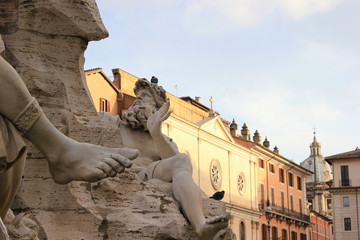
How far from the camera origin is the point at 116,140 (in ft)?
21.2

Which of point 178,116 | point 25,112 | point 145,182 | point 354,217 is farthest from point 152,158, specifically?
point 354,217

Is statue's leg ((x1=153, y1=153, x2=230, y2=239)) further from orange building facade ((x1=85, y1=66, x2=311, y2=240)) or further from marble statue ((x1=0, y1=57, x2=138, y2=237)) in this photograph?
orange building facade ((x1=85, y1=66, x2=311, y2=240))

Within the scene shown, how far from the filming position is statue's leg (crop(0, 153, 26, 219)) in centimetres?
391

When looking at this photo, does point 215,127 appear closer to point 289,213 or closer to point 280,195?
point 280,195

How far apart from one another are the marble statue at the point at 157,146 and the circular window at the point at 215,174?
43.3 metres

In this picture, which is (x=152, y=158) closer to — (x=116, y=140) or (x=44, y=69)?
(x=116, y=140)

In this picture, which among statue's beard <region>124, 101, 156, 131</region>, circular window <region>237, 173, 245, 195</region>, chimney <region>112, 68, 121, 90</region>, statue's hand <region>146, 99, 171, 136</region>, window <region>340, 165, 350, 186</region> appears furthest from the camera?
window <region>340, 165, 350, 186</region>

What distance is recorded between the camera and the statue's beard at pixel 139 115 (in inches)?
290

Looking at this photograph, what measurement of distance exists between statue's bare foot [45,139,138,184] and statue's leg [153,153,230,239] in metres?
2.09

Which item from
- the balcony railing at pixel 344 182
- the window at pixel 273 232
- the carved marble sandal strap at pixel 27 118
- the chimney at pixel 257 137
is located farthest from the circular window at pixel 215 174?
the carved marble sandal strap at pixel 27 118

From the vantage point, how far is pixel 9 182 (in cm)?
397

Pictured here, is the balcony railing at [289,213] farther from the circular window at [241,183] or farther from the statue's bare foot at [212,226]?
the statue's bare foot at [212,226]

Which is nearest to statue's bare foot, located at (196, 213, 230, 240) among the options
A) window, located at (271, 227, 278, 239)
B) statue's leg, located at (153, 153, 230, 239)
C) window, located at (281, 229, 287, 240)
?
statue's leg, located at (153, 153, 230, 239)

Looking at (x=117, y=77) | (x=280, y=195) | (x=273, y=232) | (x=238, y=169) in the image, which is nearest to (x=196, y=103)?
(x=238, y=169)
